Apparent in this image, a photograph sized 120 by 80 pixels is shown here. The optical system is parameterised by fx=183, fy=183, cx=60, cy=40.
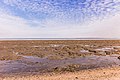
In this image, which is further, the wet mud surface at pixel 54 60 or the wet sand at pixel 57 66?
the wet mud surface at pixel 54 60

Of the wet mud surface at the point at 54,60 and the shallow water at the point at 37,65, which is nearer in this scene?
the shallow water at the point at 37,65

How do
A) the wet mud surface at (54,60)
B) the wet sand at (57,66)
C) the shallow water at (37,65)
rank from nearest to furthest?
the wet sand at (57,66), the shallow water at (37,65), the wet mud surface at (54,60)

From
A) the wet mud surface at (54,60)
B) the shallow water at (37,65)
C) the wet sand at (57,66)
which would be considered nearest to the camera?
the wet sand at (57,66)

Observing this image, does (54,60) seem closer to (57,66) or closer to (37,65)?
(37,65)

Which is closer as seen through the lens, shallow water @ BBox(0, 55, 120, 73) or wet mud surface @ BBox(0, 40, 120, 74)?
shallow water @ BBox(0, 55, 120, 73)

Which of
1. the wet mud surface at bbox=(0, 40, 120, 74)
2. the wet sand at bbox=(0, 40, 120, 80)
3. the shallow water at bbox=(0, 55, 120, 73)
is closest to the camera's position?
the wet sand at bbox=(0, 40, 120, 80)

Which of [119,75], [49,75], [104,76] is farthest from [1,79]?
[119,75]

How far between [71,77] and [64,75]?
751 millimetres

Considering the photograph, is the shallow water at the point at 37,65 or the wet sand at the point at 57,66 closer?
the wet sand at the point at 57,66

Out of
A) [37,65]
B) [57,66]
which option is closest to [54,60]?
[37,65]

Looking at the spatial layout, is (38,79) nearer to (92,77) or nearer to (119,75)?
(92,77)

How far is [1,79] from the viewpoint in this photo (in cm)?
1271

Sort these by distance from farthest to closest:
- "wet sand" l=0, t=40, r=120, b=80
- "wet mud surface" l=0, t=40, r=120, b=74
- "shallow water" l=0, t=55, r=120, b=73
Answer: "wet mud surface" l=0, t=40, r=120, b=74 < "shallow water" l=0, t=55, r=120, b=73 < "wet sand" l=0, t=40, r=120, b=80

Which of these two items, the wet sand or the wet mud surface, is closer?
the wet sand
